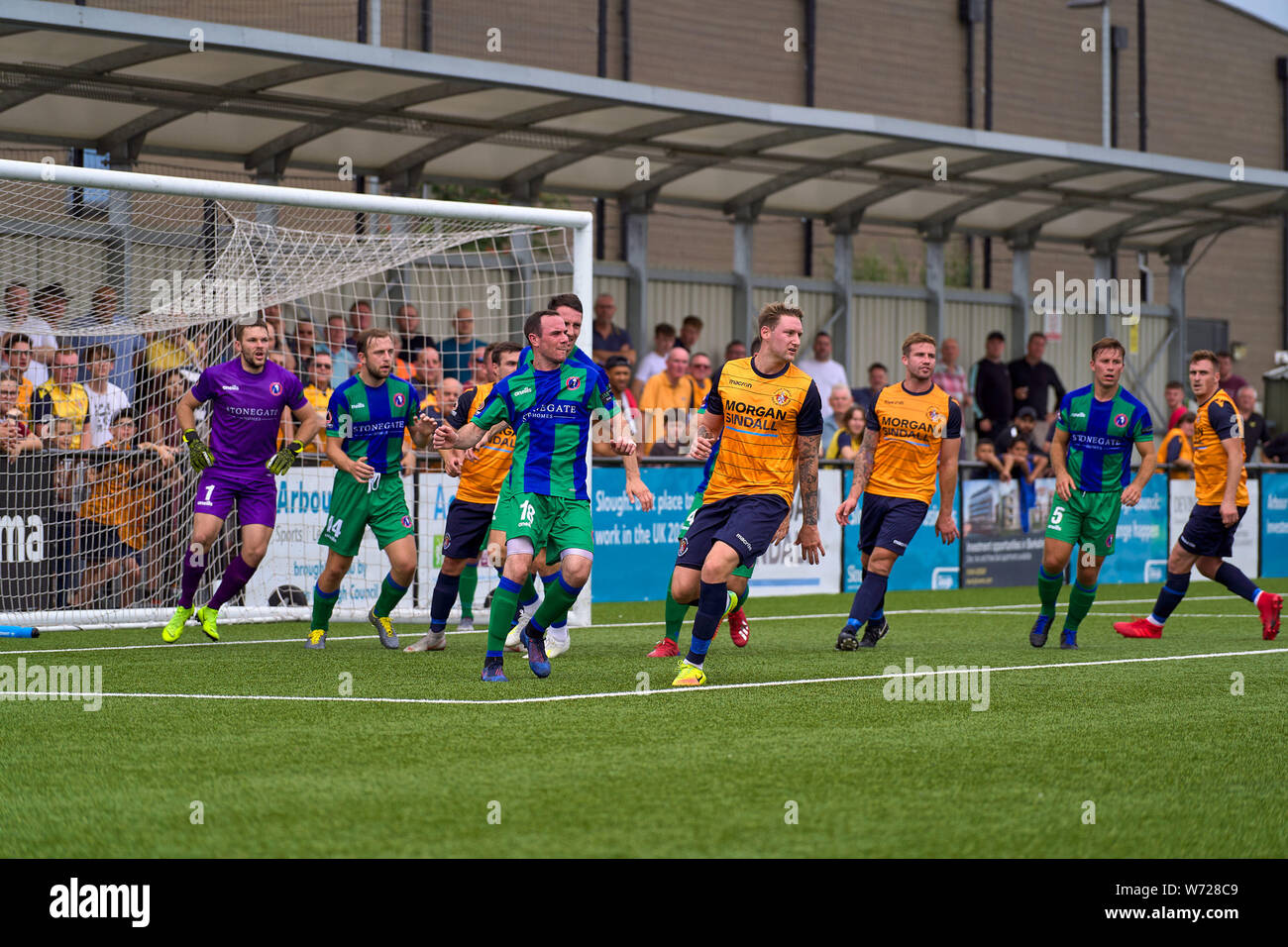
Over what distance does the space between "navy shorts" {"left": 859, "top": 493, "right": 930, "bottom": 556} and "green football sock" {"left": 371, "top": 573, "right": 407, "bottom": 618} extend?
3.29 m

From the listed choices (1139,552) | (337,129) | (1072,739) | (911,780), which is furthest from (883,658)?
(1139,552)

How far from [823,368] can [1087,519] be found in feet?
26.5

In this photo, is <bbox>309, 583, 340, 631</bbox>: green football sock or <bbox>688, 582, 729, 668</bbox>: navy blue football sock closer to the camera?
<bbox>688, 582, 729, 668</bbox>: navy blue football sock

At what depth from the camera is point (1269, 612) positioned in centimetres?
1269

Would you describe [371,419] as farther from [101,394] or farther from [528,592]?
[101,394]

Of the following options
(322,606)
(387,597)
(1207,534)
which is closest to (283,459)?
(322,606)

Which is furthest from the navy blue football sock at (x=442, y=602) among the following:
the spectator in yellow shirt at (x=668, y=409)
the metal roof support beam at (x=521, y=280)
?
the spectator in yellow shirt at (x=668, y=409)

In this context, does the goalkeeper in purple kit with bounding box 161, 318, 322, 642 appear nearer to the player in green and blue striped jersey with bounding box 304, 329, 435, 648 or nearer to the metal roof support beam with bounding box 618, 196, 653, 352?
the player in green and blue striped jersey with bounding box 304, 329, 435, 648

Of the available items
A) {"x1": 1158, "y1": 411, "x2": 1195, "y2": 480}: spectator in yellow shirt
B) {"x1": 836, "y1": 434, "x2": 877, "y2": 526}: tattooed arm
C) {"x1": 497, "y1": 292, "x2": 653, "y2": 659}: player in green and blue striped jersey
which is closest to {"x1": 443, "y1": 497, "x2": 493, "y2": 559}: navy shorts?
{"x1": 497, "y1": 292, "x2": 653, "y2": 659}: player in green and blue striped jersey

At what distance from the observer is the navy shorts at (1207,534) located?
512 inches

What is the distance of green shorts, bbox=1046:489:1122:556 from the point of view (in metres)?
11.6
